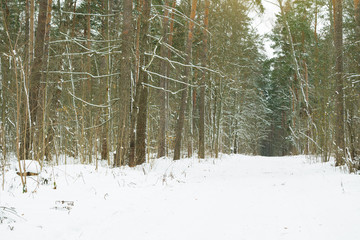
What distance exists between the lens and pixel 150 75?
21.9 feet

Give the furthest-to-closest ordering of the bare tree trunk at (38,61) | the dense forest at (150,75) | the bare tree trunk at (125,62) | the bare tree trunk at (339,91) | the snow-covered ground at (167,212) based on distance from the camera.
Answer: the bare tree trunk at (339,91) → the bare tree trunk at (38,61) → the bare tree trunk at (125,62) → the dense forest at (150,75) → the snow-covered ground at (167,212)

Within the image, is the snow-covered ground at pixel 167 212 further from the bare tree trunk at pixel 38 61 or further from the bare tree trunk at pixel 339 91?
the bare tree trunk at pixel 38 61

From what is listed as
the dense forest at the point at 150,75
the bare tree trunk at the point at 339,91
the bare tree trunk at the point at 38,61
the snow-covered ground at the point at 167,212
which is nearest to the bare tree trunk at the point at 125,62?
the dense forest at the point at 150,75

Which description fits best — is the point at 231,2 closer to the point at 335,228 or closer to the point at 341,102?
the point at 341,102

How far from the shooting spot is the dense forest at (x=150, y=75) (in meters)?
5.37

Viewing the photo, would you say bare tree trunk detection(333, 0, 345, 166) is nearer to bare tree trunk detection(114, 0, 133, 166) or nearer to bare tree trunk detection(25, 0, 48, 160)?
bare tree trunk detection(114, 0, 133, 166)

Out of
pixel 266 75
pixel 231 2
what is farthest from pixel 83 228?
pixel 266 75

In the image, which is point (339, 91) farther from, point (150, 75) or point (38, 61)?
point (38, 61)

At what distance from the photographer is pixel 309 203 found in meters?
2.99

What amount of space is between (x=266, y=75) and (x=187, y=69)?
21.2 metres

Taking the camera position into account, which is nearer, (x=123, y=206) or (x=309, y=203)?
(x=123, y=206)

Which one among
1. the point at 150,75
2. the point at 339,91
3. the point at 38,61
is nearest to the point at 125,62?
the point at 150,75

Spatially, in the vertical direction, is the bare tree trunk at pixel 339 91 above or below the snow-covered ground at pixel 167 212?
above

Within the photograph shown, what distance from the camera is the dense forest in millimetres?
5371
